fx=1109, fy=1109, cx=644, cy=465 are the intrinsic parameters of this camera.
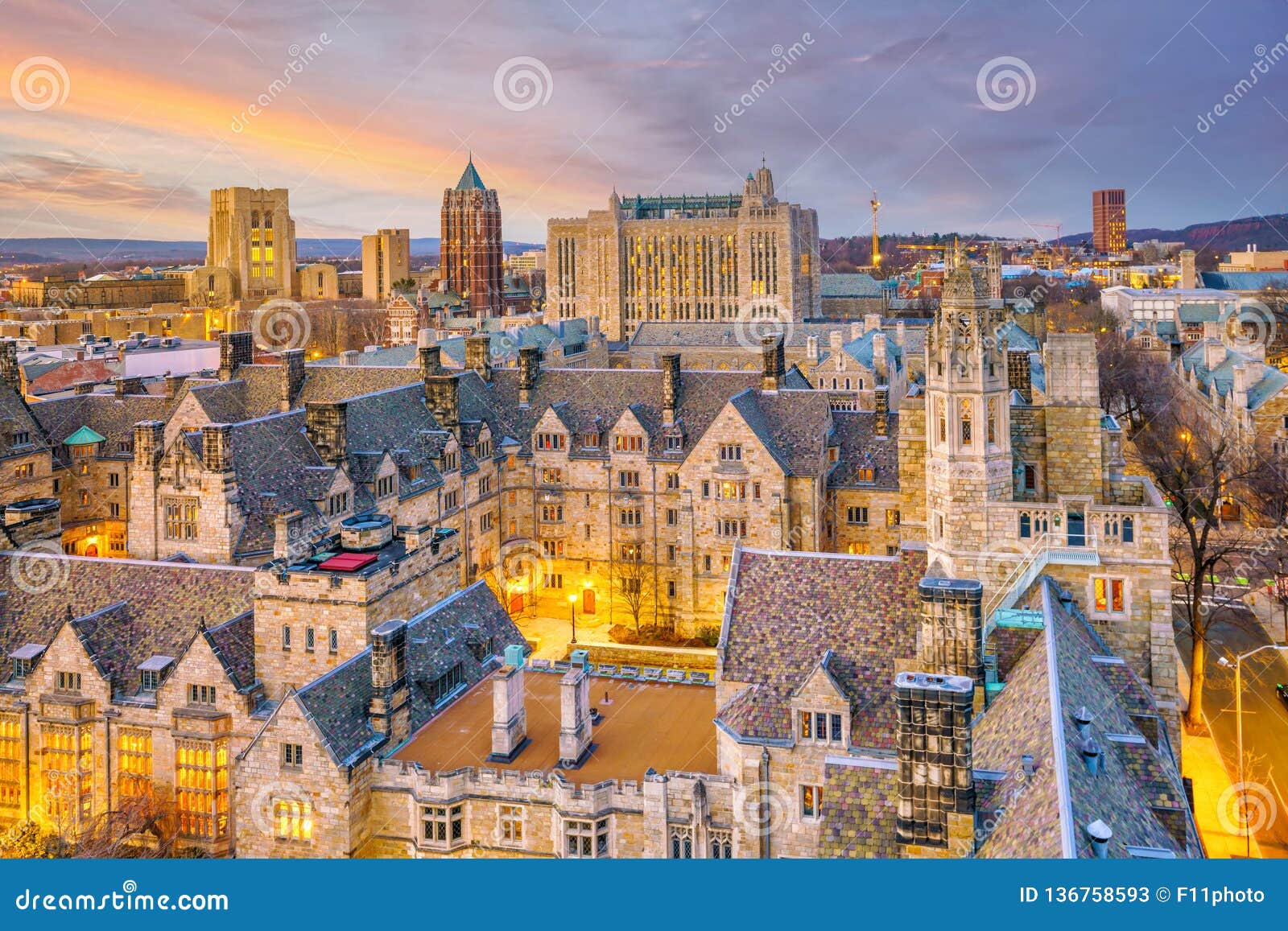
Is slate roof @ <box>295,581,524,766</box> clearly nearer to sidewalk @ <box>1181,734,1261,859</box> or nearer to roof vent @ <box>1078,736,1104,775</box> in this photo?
roof vent @ <box>1078,736,1104,775</box>

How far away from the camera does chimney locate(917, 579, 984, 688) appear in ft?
76.8

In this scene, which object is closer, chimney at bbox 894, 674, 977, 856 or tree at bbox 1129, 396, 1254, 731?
chimney at bbox 894, 674, 977, 856

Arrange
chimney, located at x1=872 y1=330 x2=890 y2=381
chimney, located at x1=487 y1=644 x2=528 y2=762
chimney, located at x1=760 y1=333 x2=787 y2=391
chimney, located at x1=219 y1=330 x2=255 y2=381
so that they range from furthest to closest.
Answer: chimney, located at x1=872 y1=330 x2=890 y2=381 → chimney, located at x1=219 y1=330 x2=255 y2=381 → chimney, located at x1=760 y1=333 x2=787 y2=391 → chimney, located at x1=487 y1=644 x2=528 y2=762

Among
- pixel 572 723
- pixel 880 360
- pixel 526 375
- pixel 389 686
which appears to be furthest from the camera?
pixel 880 360

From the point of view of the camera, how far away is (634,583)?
57.9 m

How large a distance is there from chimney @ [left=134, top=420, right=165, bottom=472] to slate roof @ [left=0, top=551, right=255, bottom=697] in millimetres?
7014

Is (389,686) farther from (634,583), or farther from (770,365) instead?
(770,365)

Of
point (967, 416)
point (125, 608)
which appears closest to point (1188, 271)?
point (967, 416)

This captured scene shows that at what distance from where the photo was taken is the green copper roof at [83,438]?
59.6 m

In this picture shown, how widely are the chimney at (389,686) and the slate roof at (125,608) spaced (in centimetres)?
603

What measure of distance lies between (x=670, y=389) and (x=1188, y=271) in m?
142

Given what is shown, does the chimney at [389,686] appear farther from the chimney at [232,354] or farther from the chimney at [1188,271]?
the chimney at [1188,271]

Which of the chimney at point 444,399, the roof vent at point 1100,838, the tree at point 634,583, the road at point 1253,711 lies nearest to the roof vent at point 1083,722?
the roof vent at point 1100,838

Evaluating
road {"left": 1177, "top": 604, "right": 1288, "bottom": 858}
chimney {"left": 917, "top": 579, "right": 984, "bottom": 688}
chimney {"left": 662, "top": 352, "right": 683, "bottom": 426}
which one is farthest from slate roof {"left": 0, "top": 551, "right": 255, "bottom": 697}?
road {"left": 1177, "top": 604, "right": 1288, "bottom": 858}
